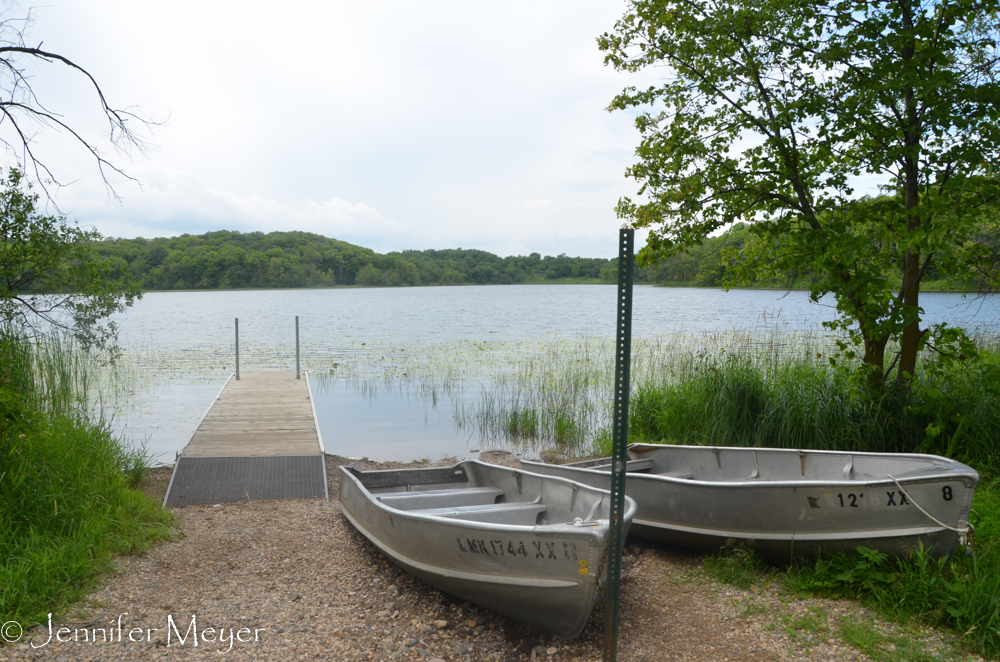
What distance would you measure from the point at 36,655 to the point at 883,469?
5246 mm

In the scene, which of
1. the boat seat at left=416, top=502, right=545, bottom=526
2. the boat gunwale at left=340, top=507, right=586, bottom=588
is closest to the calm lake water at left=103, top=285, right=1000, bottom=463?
the boat seat at left=416, top=502, right=545, bottom=526

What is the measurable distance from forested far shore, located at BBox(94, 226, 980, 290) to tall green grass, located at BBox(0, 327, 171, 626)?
19.0m

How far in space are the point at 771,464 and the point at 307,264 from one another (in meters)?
51.8

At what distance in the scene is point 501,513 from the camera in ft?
14.4

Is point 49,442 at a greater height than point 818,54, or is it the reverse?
point 818,54

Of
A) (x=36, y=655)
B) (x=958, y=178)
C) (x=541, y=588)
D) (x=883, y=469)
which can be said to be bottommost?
(x=36, y=655)

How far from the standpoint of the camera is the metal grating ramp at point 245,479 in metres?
6.17

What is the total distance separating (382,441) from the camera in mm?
9992

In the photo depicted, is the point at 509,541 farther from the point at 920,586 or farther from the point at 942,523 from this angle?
the point at 942,523

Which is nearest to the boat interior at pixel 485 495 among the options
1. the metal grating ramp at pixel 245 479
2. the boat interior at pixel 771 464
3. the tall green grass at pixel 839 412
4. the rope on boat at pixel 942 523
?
the boat interior at pixel 771 464

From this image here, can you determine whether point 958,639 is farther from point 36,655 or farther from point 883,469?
point 36,655

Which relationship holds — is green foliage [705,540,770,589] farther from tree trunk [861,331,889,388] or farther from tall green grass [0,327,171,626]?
tall green grass [0,327,171,626]

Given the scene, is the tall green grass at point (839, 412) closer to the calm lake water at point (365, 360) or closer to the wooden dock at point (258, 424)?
the calm lake water at point (365, 360)

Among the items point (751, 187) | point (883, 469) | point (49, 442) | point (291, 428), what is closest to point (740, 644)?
point (883, 469)
